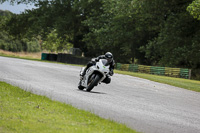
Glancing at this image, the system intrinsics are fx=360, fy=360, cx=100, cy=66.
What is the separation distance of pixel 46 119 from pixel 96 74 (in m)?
6.15

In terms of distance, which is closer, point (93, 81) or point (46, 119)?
point (46, 119)

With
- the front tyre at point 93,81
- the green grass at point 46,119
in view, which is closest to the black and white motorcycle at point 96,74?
the front tyre at point 93,81

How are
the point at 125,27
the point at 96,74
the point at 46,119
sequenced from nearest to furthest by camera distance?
the point at 46,119 < the point at 96,74 < the point at 125,27

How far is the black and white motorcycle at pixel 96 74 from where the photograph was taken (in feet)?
40.8

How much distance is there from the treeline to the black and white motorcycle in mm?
15963

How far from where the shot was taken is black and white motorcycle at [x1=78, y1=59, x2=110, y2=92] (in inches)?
489

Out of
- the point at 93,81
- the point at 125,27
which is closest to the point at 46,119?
the point at 93,81

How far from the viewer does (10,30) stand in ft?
191

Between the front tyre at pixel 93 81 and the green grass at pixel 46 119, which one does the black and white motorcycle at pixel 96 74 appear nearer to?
the front tyre at pixel 93 81

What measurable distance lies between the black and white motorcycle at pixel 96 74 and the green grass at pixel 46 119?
12.5ft

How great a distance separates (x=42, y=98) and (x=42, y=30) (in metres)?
48.8

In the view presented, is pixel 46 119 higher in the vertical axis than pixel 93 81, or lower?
lower

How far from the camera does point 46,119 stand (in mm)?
6656

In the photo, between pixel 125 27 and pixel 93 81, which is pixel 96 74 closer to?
pixel 93 81
